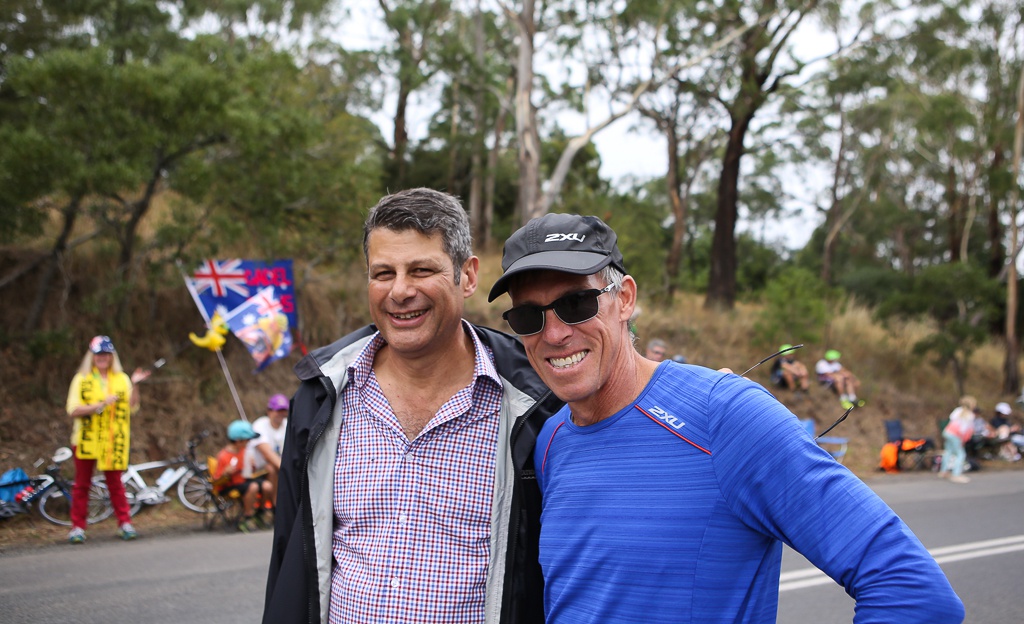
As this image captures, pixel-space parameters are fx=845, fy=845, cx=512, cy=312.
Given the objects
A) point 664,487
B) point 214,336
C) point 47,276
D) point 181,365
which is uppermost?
point 47,276

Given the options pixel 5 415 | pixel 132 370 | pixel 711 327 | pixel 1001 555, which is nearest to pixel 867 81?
pixel 711 327

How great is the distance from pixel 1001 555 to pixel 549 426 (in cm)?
798

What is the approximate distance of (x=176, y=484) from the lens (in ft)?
33.2

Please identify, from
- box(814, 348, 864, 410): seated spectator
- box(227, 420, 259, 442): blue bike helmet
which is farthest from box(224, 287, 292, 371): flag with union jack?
box(814, 348, 864, 410): seated spectator

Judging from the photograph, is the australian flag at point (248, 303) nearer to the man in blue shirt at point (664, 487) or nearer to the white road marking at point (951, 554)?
the white road marking at point (951, 554)

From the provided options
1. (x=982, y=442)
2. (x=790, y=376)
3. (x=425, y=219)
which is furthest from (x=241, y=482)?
(x=982, y=442)

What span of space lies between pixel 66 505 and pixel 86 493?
36.0 inches

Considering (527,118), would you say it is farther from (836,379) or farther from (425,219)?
(425,219)

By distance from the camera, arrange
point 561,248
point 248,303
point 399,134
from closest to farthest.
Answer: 1. point 561,248
2. point 248,303
3. point 399,134

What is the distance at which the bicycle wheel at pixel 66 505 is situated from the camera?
893 cm

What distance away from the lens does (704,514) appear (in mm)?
1755

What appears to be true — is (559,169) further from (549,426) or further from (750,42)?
(549,426)

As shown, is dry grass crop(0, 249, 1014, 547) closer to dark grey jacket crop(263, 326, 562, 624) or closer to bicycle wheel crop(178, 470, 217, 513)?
bicycle wheel crop(178, 470, 217, 513)

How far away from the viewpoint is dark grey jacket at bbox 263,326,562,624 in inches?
95.3
